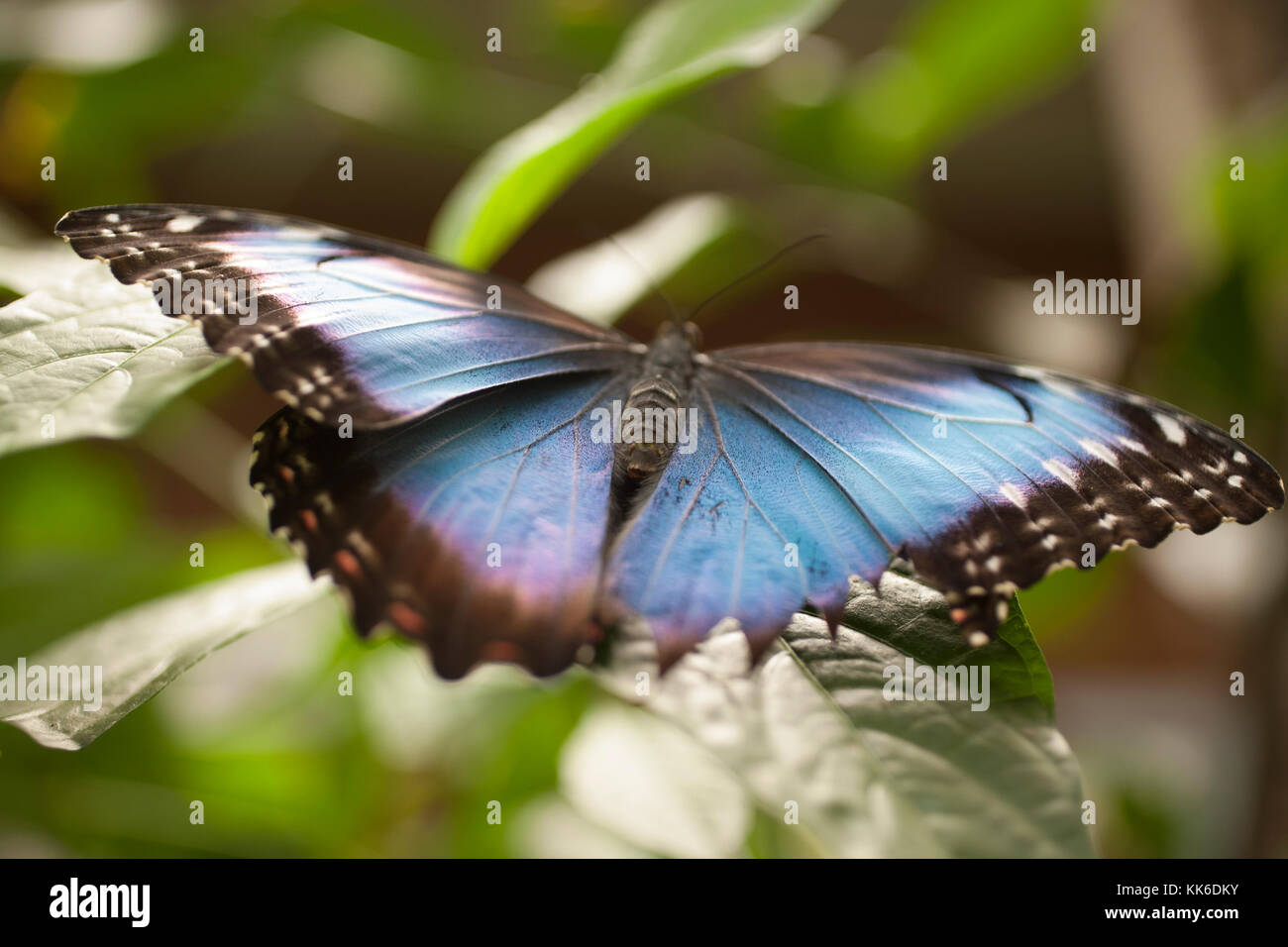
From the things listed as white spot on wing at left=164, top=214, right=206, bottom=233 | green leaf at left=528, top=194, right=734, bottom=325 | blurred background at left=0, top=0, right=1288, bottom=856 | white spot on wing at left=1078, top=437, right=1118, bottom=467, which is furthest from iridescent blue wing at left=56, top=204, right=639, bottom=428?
white spot on wing at left=1078, top=437, right=1118, bottom=467

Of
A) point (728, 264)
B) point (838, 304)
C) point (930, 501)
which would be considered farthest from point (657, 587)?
point (838, 304)

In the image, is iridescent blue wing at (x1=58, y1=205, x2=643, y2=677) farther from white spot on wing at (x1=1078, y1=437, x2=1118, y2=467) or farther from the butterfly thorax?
white spot on wing at (x1=1078, y1=437, x2=1118, y2=467)

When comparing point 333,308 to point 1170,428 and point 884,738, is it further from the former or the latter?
point 1170,428

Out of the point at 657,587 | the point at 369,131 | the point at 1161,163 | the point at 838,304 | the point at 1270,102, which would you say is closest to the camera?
the point at 657,587

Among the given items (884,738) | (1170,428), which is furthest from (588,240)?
(884,738)

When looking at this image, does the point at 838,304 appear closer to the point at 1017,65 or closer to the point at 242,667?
the point at 1017,65

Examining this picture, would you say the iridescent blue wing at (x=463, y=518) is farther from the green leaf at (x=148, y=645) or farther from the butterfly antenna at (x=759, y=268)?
the butterfly antenna at (x=759, y=268)
